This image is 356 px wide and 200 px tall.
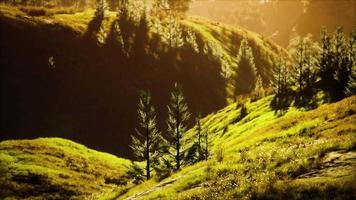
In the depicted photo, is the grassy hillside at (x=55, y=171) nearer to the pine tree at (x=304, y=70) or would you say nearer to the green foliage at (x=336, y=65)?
the green foliage at (x=336, y=65)

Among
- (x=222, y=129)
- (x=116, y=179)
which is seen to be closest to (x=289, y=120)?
(x=116, y=179)

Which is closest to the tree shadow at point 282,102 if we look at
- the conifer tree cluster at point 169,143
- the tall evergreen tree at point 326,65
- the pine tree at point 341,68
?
the tall evergreen tree at point 326,65

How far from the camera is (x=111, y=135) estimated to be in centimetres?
12450

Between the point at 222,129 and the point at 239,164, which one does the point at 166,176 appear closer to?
the point at 239,164

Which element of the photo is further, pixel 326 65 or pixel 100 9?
pixel 100 9

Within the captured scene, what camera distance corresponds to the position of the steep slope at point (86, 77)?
12281 cm

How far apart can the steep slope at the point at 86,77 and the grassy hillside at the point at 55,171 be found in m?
37.9


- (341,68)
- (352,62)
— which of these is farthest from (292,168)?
(352,62)

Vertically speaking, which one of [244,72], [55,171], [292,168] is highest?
[244,72]

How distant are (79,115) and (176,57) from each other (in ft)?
171

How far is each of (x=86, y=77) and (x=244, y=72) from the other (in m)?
72.7

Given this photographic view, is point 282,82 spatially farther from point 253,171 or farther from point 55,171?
point 253,171

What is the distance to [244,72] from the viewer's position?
182m

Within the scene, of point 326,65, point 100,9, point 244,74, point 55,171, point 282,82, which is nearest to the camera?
point 55,171
